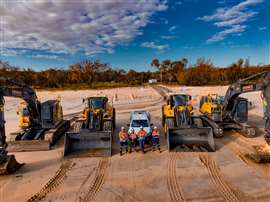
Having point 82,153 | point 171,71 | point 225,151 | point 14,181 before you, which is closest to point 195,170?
point 225,151

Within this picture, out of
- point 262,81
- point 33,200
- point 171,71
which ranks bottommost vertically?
point 33,200

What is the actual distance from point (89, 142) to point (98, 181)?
110 inches

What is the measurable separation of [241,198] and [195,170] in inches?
72.7

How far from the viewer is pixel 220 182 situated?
6.50 metres

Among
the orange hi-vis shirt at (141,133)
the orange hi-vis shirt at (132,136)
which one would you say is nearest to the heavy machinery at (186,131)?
the orange hi-vis shirt at (141,133)

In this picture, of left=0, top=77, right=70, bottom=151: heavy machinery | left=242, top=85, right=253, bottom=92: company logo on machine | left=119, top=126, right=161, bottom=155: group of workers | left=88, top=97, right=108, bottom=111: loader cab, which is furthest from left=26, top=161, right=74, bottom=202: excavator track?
left=242, top=85, right=253, bottom=92: company logo on machine

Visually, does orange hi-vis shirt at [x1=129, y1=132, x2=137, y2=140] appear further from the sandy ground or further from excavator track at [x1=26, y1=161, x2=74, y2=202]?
excavator track at [x1=26, y1=161, x2=74, y2=202]

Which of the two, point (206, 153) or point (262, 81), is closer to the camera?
point (262, 81)

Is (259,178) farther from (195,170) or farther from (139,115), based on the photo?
(139,115)

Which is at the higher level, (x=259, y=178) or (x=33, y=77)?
(x=33, y=77)

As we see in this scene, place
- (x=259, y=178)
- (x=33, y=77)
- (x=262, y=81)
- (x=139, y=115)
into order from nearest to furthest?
(x=259, y=178)
(x=262, y=81)
(x=139, y=115)
(x=33, y=77)

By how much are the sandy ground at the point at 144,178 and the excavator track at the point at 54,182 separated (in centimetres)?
1

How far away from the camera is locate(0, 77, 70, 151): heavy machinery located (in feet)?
31.7

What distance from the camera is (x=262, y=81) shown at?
7.80 m
